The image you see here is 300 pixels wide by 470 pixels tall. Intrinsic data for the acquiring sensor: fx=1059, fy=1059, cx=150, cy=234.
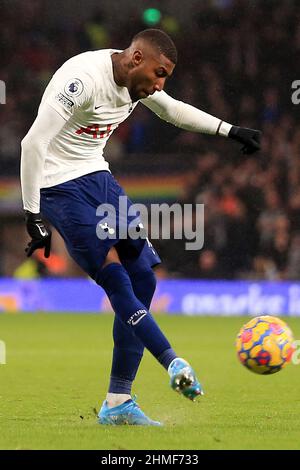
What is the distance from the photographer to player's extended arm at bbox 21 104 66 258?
535cm

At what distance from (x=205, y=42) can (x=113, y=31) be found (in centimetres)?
190

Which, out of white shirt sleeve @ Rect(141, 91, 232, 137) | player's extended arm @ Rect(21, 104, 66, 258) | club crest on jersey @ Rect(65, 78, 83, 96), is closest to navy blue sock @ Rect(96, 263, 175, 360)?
player's extended arm @ Rect(21, 104, 66, 258)

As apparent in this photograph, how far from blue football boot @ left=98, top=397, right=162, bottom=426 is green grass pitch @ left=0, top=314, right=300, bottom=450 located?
4.0 inches

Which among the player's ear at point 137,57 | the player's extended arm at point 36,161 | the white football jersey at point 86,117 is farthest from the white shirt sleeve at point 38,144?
the player's ear at point 137,57

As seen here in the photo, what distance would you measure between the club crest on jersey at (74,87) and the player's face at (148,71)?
32cm

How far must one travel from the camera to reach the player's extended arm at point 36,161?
5.35m

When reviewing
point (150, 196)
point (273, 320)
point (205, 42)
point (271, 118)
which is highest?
point (205, 42)

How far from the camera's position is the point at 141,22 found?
67.1 ft

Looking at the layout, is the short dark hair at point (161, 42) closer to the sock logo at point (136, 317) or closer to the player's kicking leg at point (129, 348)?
the player's kicking leg at point (129, 348)

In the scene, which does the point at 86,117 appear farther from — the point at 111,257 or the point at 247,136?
the point at 247,136
